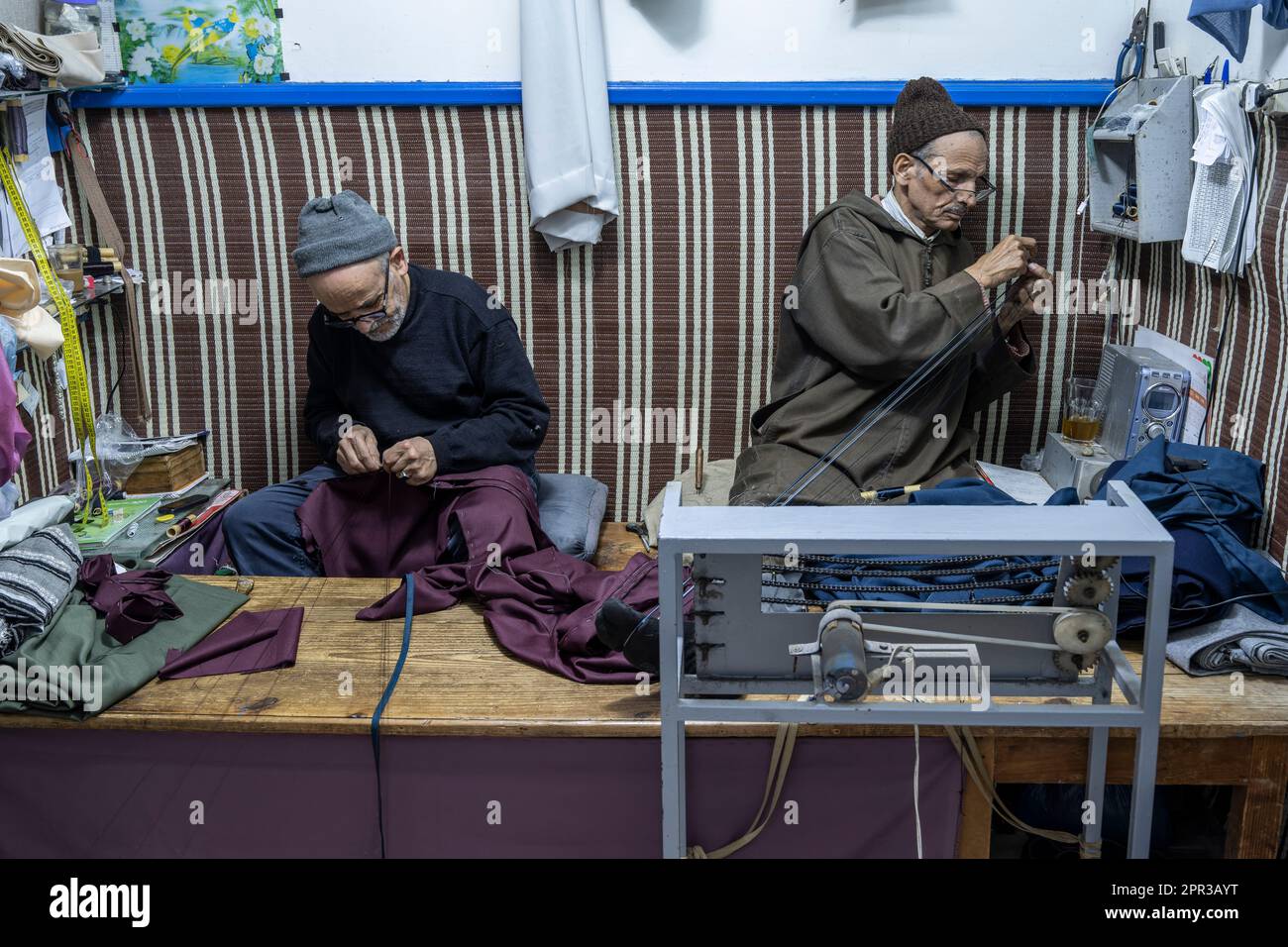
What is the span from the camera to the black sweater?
9.15 feet

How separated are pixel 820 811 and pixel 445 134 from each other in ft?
6.42

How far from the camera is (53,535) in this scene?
230cm

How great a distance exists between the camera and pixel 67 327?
8.79 feet

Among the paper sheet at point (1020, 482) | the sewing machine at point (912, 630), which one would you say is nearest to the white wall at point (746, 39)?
the paper sheet at point (1020, 482)

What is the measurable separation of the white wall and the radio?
84 centimetres

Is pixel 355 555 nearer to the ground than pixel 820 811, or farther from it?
farther from it

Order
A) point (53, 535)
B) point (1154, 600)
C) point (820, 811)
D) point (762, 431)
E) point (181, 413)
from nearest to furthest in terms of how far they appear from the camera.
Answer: point (1154, 600)
point (820, 811)
point (53, 535)
point (762, 431)
point (181, 413)

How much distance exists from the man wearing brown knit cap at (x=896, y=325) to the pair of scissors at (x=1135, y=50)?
0.50 m

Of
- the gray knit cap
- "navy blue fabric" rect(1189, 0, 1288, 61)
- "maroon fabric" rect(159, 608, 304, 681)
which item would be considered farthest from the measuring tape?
"navy blue fabric" rect(1189, 0, 1288, 61)

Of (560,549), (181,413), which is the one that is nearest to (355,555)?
(560,549)

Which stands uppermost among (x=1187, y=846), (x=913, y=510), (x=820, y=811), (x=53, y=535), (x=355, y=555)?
(x=913, y=510)

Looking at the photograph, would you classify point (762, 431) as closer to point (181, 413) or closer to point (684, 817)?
point (684, 817)

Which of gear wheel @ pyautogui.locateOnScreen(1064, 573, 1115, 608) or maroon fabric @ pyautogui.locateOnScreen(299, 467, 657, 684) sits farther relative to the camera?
maroon fabric @ pyautogui.locateOnScreen(299, 467, 657, 684)

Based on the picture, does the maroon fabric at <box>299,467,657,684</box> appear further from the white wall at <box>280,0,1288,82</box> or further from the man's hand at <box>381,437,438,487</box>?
the white wall at <box>280,0,1288,82</box>
